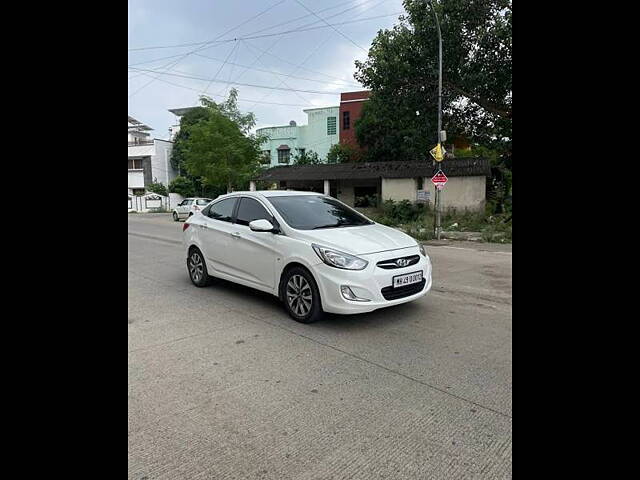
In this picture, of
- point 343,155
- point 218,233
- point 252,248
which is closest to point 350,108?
point 343,155

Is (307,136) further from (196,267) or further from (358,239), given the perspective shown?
(358,239)

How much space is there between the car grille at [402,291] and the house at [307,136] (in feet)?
119

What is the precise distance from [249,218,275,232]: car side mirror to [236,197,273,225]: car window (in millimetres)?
279

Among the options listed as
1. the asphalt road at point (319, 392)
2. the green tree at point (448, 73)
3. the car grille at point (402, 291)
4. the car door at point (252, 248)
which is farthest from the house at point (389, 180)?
the asphalt road at point (319, 392)

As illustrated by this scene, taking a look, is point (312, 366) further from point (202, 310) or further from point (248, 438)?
point (202, 310)

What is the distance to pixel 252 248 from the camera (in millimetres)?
5918

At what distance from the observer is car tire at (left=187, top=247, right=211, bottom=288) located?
7.06 meters

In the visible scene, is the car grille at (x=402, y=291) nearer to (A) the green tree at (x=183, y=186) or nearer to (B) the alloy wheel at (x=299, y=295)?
(B) the alloy wheel at (x=299, y=295)

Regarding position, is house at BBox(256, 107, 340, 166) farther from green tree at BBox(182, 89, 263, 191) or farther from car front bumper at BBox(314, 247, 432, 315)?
car front bumper at BBox(314, 247, 432, 315)

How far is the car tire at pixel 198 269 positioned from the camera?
706 cm
